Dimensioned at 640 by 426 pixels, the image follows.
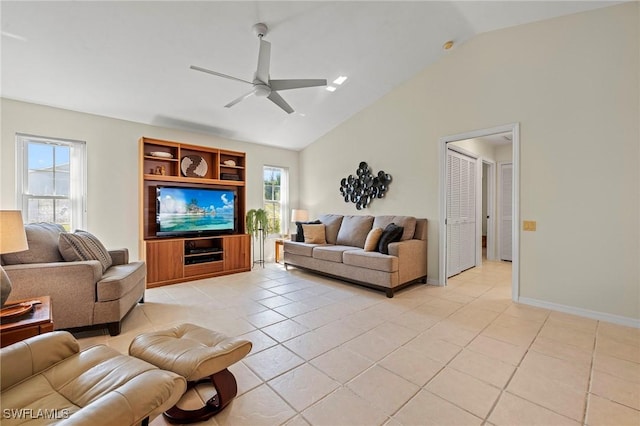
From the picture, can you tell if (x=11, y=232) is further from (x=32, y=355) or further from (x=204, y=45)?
(x=204, y=45)

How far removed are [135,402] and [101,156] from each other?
168 inches

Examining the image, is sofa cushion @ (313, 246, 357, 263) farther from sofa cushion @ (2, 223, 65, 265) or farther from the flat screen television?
sofa cushion @ (2, 223, 65, 265)

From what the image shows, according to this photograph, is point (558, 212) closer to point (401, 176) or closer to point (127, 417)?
point (401, 176)

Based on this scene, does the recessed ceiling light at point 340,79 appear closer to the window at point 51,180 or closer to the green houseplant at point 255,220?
the green houseplant at point 255,220

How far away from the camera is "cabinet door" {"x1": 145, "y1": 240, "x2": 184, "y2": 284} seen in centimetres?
420

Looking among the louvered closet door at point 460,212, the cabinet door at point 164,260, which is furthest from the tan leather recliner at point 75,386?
the louvered closet door at point 460,212

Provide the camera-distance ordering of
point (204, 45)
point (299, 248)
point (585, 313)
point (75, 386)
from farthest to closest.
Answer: point (299, 248) → point (204, 45) → point (585, 313) → point (75, 386)

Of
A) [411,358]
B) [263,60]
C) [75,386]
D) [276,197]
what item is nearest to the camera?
[75,386]

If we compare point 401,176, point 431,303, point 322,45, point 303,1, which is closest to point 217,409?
point 431,303

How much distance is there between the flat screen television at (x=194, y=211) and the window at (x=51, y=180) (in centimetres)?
101

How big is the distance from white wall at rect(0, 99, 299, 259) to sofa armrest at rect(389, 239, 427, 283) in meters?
4.03

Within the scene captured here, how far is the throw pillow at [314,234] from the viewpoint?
17.0 ft

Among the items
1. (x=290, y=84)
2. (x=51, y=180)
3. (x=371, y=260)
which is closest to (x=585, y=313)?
(x=371, y=260)

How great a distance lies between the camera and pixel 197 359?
1502 millimetres
